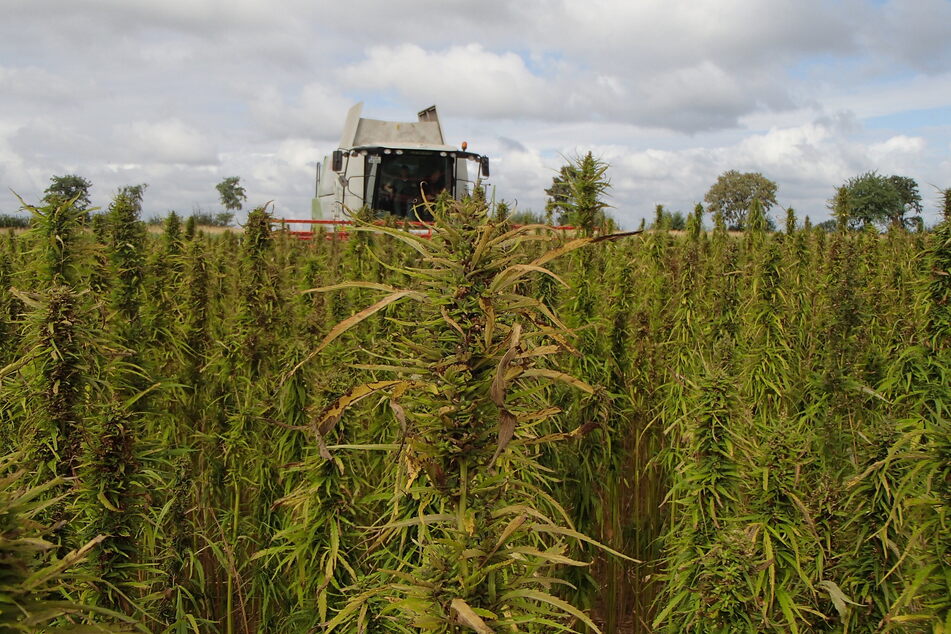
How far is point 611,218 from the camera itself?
6977 millimetres

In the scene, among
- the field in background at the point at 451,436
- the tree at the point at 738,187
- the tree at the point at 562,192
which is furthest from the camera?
the tree at the point at 738,187

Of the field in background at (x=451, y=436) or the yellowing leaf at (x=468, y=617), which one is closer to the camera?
the yellowing leaf at (x=468, y=617)

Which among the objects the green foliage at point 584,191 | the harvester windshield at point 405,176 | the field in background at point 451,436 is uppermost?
the harvester windshield at point 405,176

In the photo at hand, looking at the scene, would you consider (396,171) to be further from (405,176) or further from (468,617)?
(468,617)

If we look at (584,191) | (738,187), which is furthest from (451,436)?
(738,187)

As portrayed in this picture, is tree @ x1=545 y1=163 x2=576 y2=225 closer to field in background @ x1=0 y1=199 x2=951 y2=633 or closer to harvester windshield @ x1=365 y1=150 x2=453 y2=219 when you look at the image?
field in background @ x1=0 y1=199 x2=951 y2=633

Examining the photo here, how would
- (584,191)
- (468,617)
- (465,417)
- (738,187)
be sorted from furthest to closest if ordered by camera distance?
1. (738,187)
2. (584,191)
3. (465,417)
4. (468,617)

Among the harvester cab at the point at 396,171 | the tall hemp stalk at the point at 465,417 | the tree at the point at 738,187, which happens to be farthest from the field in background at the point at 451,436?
the tree at the point at 738,187

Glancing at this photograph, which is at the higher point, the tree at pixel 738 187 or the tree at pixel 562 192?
the tree at pixel 738 187

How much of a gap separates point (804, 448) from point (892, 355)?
7.90 ft

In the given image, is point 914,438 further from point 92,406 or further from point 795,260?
point 795,260

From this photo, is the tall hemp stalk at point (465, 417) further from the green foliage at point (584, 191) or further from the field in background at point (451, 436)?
the green foliage at point (584, 191)

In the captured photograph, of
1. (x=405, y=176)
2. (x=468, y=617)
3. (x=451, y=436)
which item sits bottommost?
(x=468, y=617)

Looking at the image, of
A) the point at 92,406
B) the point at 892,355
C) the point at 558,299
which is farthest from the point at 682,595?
the point at 892,355
